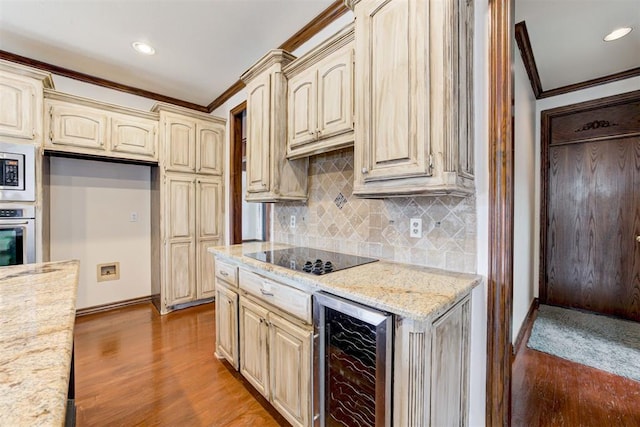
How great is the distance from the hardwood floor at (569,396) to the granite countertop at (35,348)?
2.26 meters

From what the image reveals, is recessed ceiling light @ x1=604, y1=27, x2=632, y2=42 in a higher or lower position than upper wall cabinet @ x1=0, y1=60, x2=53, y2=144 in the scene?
higher

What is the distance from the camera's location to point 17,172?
234 centimetres

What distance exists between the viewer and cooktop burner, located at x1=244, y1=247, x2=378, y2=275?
5.18 ft

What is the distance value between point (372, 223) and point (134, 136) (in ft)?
9.53

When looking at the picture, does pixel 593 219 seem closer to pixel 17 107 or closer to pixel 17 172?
pixel 17 172

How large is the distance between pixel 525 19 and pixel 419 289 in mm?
2309

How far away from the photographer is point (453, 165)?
1.26 m

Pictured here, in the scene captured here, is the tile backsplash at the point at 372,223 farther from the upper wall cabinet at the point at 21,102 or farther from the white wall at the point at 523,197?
the upper wall cabinet at the point at 21,102

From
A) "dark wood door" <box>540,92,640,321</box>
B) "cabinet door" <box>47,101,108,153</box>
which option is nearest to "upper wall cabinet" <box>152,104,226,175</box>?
"cabinet door" <box>47,101,108,153</box>

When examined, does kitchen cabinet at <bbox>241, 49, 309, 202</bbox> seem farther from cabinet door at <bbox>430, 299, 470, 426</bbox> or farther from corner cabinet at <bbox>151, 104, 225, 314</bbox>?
cabinet door at <bbox>430, 299, 470, 426</bbox>

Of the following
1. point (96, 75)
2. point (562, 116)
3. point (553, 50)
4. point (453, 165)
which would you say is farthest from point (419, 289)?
point (96, 75)

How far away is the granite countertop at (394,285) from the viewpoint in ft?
3.48

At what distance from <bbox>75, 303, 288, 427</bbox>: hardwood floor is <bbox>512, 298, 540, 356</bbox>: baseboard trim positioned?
214 cm

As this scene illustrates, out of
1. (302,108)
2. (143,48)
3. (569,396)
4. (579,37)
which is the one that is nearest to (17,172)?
(143,48)
